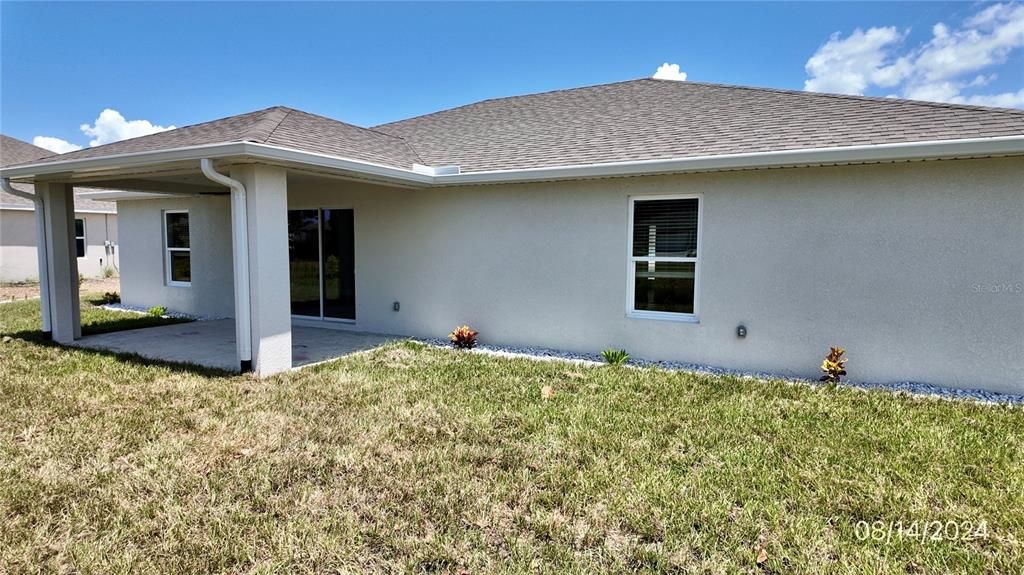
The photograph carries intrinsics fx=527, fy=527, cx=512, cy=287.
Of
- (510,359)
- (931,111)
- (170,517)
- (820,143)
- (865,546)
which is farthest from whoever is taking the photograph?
(510,359)

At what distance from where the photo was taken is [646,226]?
26.1 feet

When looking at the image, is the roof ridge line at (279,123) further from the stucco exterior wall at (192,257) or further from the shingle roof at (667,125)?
the stucco exterior wall at (192,257)

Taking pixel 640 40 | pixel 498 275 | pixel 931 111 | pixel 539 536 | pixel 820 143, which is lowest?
pixel 539 536

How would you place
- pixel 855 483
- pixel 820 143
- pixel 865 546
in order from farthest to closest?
1. pixel 820 143
2. pixel 855 483
3. pixel 865 546

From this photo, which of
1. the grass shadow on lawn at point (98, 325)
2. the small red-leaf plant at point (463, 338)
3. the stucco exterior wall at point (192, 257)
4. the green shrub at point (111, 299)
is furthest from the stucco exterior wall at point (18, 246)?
the small red-leaf plant at point (463, 338)

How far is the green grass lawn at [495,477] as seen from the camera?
307 centimetres

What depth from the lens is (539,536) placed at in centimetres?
327

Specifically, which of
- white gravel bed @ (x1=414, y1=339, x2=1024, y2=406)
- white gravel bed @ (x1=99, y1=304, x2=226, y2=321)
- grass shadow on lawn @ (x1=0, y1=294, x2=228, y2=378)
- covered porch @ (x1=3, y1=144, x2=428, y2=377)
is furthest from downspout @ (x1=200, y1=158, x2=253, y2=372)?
white gravel bed @ (x1=99, y1=304, x2=226, y2=321)

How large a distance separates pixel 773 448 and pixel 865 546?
146 centimetres

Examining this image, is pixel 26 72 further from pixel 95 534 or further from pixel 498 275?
pixel 95 534

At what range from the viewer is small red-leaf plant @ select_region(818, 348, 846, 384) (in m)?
6.66

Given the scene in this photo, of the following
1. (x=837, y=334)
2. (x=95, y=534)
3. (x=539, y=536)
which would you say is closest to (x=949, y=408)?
(x=837, y=334)

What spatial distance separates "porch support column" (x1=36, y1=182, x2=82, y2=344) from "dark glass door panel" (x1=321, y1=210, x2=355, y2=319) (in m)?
4.19
